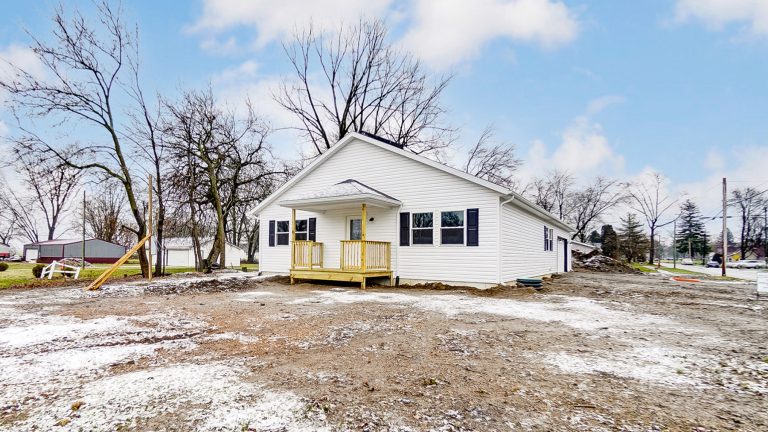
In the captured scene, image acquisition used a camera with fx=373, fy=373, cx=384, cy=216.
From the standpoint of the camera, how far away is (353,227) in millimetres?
13445

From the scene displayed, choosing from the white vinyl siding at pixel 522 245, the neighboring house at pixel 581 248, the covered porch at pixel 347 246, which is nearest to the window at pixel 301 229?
the covered porch at pixel 347 246

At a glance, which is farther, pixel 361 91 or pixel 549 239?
pixel 361 91

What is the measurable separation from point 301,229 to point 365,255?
392 cm

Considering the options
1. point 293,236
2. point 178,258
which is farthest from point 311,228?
point 178,258

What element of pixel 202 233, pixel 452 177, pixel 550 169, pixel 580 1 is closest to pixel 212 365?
pixel 452 177

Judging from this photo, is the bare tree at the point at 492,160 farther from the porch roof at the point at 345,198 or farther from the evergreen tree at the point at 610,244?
the porch roof at the point at 345,198

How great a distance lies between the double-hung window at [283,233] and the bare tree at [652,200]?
136ft

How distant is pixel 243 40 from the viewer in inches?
578

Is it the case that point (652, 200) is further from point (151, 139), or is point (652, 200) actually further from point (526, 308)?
point (151, 139)

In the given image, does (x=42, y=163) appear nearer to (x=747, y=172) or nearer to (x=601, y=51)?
(x=601, y=51)

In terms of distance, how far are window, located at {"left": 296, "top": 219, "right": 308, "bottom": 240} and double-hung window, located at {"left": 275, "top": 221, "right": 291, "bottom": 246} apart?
551 millimetres

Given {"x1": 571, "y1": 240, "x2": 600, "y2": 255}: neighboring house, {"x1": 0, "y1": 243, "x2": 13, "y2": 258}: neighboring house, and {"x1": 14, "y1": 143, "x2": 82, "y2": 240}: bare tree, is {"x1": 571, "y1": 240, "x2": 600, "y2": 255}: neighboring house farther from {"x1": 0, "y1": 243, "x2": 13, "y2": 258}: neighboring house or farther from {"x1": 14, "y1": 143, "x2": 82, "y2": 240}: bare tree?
{"x1": 0, "y1": 243, "x2": 13, "y2": 258}: neighboring house

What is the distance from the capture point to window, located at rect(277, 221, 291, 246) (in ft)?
49.0

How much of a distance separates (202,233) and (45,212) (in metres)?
34.1
